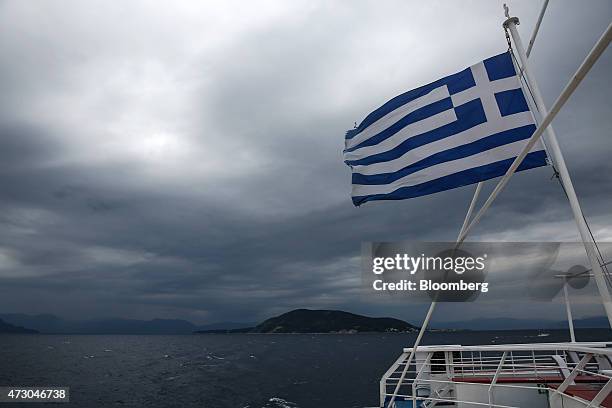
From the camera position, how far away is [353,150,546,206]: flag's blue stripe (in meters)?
9.87

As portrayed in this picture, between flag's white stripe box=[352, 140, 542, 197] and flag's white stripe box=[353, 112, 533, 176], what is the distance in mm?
346

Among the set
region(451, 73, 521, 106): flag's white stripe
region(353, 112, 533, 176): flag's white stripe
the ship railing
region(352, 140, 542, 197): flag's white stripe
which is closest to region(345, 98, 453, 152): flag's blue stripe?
region(451, 73, 521, 106): flag's white stripe

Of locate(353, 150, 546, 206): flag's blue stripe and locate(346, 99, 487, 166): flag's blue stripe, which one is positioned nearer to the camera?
locate(353, 150, 546, 206): flag's blue stripe

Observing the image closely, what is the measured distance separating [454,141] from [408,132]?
1270 mm

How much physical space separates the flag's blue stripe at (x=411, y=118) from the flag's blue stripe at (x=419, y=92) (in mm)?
334

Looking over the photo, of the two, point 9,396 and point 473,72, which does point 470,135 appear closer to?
point 473,72

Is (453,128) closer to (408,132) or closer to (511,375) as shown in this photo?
(408,132)

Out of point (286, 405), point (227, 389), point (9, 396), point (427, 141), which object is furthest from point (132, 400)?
point (427, 141)

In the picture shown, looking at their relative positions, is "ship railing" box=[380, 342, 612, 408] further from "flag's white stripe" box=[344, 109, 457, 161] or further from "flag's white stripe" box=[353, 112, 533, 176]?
"flag's white stripe" box=[344, 109, 457, 161]

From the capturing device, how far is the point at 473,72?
10.5m

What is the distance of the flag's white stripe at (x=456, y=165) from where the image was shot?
9875mm

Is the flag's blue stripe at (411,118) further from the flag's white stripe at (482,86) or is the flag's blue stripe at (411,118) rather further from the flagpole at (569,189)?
the flagpole at (569,189)

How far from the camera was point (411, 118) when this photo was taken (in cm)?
1141

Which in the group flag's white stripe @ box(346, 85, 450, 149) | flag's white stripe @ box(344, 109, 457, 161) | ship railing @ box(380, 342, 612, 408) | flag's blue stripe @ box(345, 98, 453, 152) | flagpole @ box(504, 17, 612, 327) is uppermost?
flag's white stripe @ box(346, 85, 450, 149)
